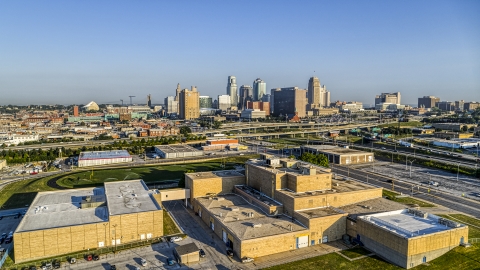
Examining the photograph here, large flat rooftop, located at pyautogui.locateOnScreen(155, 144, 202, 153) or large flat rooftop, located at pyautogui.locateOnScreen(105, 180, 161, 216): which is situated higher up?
large flat rooftop, located at pyautogui.locateOnScreen(105, 180, 161, 216)

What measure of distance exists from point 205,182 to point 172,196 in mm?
4239

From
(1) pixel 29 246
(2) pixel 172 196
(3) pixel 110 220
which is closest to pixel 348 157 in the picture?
(2) pixel 172 196

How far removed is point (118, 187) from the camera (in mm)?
39656

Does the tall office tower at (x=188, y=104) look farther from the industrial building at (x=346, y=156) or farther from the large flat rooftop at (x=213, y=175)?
the large flat rooftop at (x=213, y=175)

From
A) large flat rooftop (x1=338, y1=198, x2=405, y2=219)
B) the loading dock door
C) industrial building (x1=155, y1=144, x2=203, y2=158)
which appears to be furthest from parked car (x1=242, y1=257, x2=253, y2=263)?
industrial building (x1=155, y1=144, x2=203, y2=158)

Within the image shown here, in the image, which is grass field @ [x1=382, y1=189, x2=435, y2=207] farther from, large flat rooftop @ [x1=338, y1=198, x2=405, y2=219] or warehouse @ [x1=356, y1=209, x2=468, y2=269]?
warehouse @ [x1=356, y1=209, x2=468, y2=269]

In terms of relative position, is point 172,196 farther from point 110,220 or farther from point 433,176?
point 433,176

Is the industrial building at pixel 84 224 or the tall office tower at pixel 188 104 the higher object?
the tall office tower at pixel 188 104

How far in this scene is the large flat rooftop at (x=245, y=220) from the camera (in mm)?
28359

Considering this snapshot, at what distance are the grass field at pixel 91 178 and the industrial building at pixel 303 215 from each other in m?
18.1

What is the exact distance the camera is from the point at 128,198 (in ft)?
114

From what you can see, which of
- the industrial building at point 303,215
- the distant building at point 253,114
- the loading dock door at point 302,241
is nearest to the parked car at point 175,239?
the industrial building at point 303,215

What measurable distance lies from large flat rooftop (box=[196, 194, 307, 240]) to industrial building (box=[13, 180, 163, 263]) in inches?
238

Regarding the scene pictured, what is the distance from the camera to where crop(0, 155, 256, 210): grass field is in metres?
43.3
